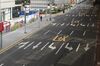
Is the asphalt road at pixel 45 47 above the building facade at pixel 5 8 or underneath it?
underneath

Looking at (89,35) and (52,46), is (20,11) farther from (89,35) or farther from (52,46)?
(52,46)

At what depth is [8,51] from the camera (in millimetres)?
42625

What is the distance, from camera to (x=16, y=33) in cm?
5909

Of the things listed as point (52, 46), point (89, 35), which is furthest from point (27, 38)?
point (89, 35)

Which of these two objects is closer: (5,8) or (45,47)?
(45,47)

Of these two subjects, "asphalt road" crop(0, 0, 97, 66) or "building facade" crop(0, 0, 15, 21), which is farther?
"building facade" crop(0, 0, 15, 21)

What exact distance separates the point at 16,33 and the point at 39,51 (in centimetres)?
1698

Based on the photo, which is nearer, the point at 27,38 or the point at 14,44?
the point at 14,44

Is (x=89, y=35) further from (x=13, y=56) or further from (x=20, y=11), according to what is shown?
(x=20, y=11)

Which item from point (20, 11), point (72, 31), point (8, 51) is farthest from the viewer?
point (20, 11)

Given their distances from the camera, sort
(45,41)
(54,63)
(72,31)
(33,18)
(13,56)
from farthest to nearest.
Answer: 1. (33,18)
2. (72,31)
3. (45,41)
4. (13,56)
5. (54,63)

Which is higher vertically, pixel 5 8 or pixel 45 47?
pixel 5 8

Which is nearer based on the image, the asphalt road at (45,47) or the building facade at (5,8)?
the asphalt road at (45,47)

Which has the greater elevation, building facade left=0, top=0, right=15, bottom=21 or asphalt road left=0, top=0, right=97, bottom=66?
building facade left=0, top=0, right=15, bottom=21
